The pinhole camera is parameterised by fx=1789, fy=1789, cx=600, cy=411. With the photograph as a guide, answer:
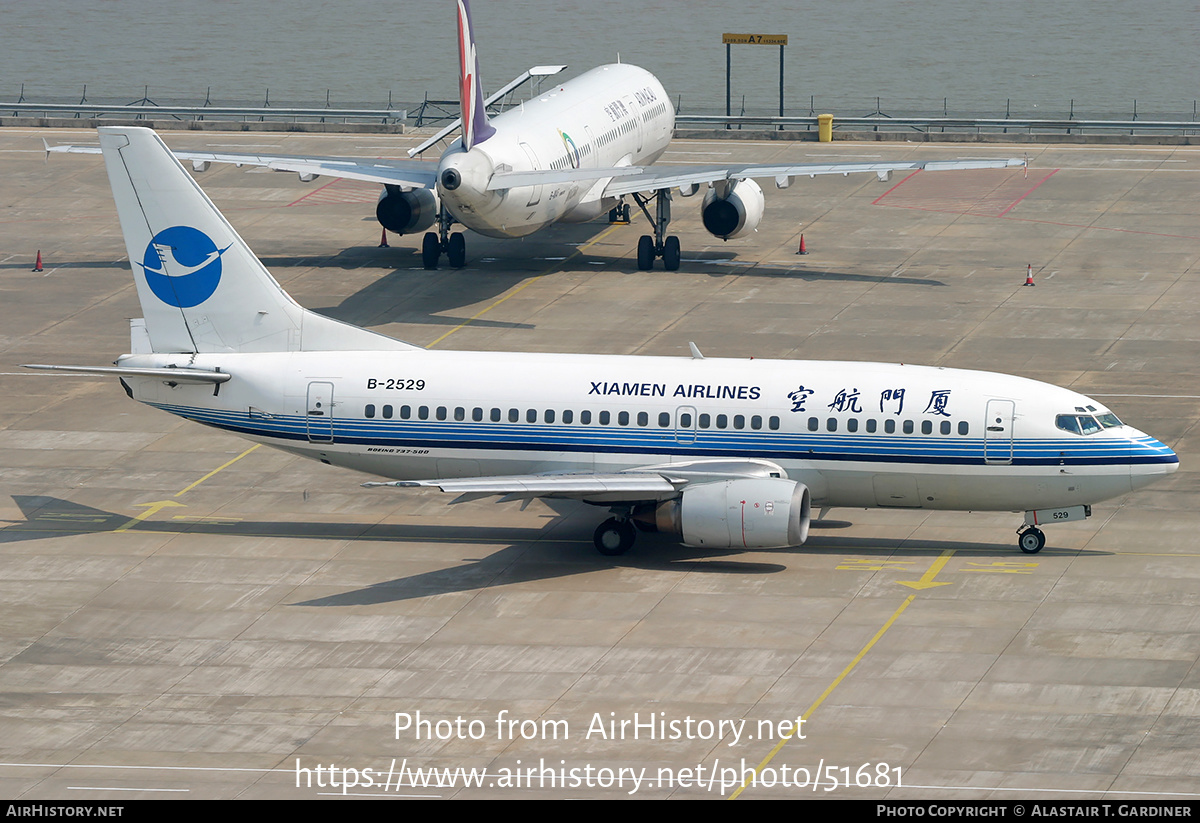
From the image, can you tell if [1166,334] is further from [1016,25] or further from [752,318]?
[1016,25]

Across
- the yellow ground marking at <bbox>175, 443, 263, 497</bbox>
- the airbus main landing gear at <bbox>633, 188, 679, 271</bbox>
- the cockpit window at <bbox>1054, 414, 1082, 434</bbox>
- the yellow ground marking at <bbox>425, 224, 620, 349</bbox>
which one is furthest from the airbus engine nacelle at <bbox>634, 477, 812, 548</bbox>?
the airbus main landing gear at <bbox>633, 188, 679, 271</bbox>

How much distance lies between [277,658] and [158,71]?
116923 mm

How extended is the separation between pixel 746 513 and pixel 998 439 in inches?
227

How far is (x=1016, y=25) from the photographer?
16012cm

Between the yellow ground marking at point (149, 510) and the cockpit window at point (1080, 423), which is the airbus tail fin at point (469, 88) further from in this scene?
the cockpit window at point (1080, 423)

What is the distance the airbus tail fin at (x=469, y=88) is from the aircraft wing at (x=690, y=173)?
1.59 meters

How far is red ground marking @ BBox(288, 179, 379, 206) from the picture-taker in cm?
7719

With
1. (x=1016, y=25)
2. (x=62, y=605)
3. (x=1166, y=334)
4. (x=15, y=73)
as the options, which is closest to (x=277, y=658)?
(x=62, y=605)

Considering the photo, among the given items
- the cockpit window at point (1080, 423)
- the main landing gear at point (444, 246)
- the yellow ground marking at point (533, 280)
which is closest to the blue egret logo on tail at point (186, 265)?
the yellow ground marking at point (533, 280)

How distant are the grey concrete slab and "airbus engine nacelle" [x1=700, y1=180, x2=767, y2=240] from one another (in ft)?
11.8

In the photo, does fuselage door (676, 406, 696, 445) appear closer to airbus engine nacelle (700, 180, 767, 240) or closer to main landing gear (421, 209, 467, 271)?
airbus engine nacelle (700, 180, 767, 240)

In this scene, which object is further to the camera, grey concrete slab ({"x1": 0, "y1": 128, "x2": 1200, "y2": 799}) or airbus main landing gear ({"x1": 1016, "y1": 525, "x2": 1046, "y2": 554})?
airbus main landing gear ({"x1": 1016, "y1": 525, "x2": 1046, "y2": 554})
